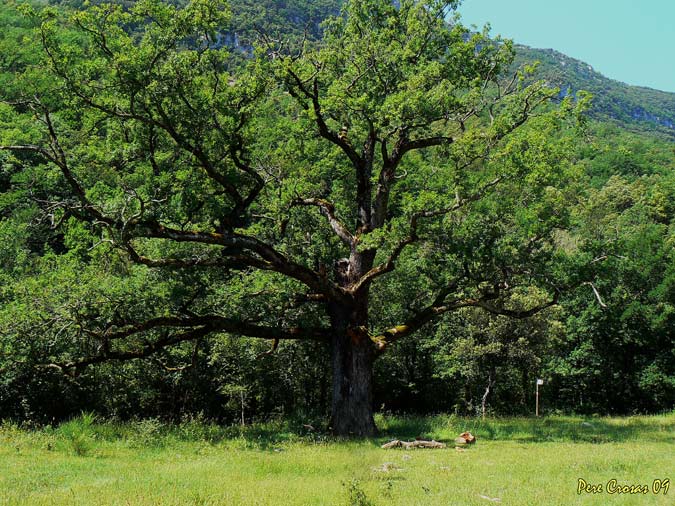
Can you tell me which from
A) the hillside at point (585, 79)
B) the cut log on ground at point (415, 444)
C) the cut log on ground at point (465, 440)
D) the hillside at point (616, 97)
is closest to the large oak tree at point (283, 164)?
the cut log on ground at point (415, 444)

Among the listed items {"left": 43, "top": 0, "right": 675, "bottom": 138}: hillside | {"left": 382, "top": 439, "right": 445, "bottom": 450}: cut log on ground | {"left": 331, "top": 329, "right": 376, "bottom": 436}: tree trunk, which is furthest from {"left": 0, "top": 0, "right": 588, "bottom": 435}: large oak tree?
{"left": 43, "top": 0, "right": 675, "bottom": 138}: hillside

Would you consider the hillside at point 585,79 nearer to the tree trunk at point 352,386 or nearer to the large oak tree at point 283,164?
the large oak tree at point 283,164

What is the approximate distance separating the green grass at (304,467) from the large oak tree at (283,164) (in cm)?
244

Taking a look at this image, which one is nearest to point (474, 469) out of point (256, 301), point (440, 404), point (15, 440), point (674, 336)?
point (256, 301)

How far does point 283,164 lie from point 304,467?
8.63 m

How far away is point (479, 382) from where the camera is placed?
1144 inches

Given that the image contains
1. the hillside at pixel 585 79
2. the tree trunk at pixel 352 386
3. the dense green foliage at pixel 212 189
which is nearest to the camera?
the dense green foliage at pixel 212 189

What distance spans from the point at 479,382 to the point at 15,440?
2145cm

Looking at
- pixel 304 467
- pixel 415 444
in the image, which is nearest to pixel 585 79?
pixel 415 444

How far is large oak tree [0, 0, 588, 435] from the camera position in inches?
513

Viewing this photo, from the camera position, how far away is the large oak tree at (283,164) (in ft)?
42.8

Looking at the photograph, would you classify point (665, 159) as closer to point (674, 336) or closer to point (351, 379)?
point (674, 336)

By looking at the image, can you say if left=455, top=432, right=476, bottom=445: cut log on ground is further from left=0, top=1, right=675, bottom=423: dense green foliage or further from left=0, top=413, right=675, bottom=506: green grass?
left=0, top=1, right=675, bottom=423: dense green foliage

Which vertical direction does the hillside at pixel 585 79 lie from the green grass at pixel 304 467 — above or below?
above
